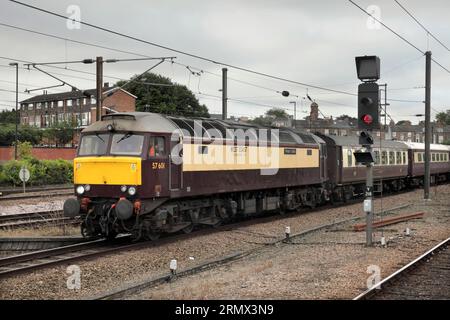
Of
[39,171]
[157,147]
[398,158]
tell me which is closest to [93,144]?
[157,147]

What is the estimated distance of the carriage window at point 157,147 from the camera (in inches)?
545

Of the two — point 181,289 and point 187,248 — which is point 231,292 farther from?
point 187,248

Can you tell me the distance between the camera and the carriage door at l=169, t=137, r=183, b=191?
566 inches

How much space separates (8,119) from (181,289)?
11925cm

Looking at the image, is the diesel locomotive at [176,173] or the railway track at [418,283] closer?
the railway track at [418,283]

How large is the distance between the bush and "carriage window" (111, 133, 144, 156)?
77.4ft

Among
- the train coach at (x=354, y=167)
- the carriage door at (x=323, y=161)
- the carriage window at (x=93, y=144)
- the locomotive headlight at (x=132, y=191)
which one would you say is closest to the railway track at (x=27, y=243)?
the carriage window at (x=93, y=144)

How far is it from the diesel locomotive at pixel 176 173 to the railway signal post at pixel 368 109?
4185 millimetres

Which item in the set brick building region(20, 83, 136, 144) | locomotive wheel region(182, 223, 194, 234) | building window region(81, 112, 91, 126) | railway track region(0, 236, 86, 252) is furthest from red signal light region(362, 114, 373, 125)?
building window region(81, 112, 91, 126)

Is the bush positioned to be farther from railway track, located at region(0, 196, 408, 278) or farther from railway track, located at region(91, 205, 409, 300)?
railway track, located at region(91, 205, 409, 300)

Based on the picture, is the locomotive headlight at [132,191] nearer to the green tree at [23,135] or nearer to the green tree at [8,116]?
the green tree at [23,135]
